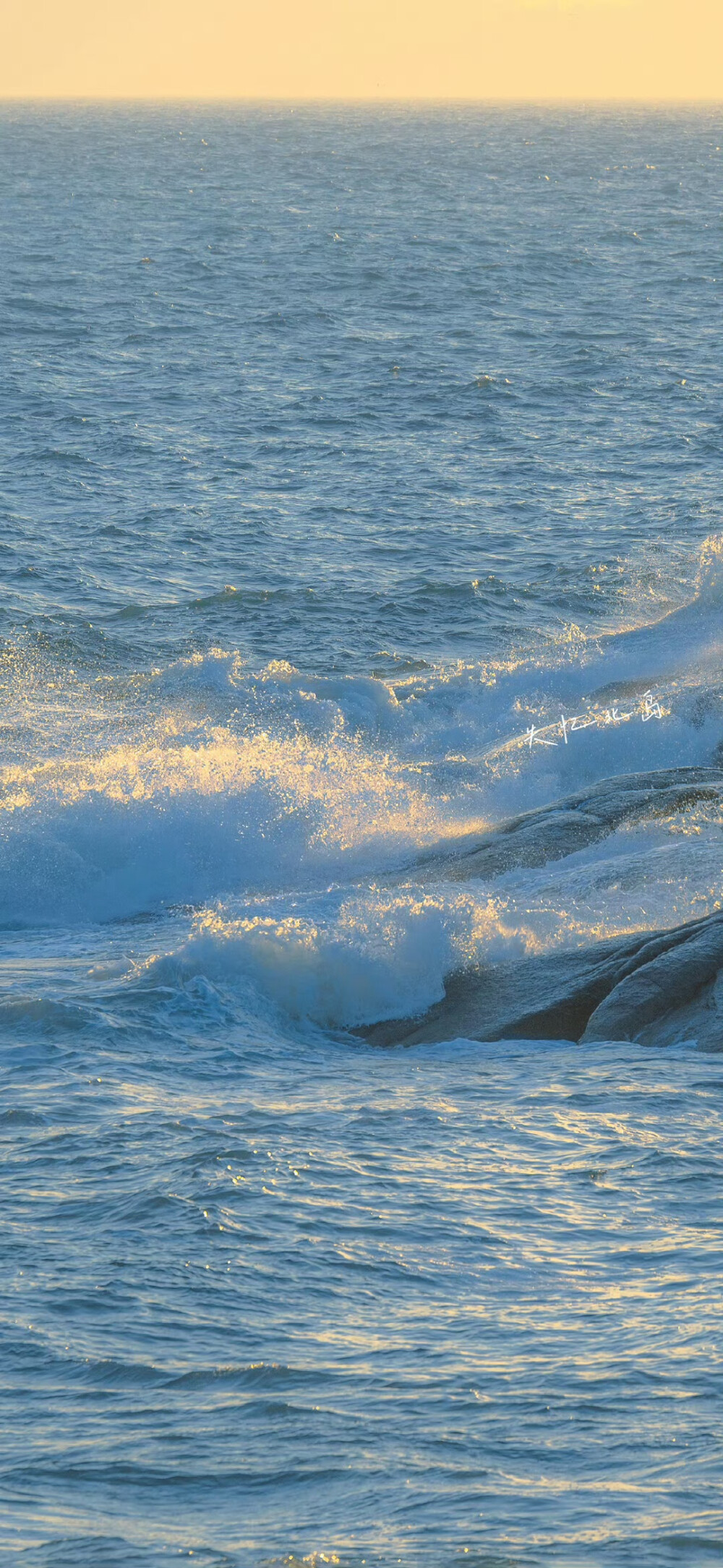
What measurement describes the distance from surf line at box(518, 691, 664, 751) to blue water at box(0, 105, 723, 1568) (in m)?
0.14

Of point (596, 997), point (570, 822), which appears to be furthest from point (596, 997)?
point (570, 822)

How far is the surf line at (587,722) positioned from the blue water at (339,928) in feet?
0.46

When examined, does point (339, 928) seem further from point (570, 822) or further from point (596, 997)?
point (570, 822)

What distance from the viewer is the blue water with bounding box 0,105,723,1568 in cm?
696

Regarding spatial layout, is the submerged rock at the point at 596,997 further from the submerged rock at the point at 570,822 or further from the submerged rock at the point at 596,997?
the submerged rock at the point at 570,822

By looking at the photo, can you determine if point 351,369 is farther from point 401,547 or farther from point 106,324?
point 401,547

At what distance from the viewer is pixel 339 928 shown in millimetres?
13250

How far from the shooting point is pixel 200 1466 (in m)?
6.87

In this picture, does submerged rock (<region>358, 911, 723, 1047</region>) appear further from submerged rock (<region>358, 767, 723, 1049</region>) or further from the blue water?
the blue water

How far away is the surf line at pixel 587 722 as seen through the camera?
1877 cm

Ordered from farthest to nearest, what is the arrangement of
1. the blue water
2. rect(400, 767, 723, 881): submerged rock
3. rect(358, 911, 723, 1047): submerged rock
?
rect(400, 767, 723, 881): submerged rock, rect(358, 911, 723, 1047): submerged rock, the blue water

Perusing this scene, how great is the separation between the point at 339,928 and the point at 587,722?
6.86 meters

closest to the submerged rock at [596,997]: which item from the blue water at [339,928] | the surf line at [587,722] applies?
the blue water at [339,928]

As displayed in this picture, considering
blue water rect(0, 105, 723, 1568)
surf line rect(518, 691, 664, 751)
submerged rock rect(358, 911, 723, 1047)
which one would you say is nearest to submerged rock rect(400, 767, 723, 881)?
blue water rect(0, 105, 723, 1568)
